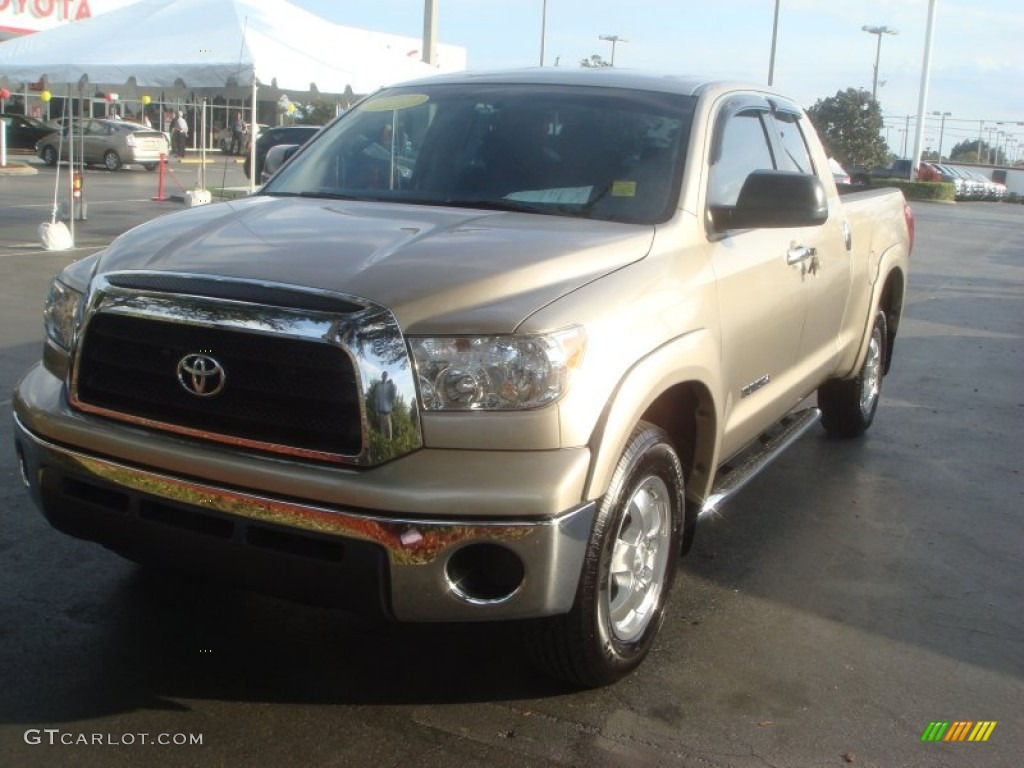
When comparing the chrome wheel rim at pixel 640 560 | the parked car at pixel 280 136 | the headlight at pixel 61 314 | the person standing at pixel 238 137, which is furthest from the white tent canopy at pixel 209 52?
the person standing at pixel 238 137

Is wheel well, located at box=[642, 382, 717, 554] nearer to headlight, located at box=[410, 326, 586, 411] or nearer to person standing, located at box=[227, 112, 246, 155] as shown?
headlight, located at box=[410, 326, 586, 411]

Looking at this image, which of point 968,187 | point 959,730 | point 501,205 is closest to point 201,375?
point 501,205

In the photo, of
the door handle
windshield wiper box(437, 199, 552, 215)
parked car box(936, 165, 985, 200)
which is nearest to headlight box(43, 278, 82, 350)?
windshield wiper box(437, 199, 552, 215)

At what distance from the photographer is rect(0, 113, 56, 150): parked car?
35.6 metres

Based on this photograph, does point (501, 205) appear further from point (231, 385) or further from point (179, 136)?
point (179, 136)

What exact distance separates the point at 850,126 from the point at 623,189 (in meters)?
45.9

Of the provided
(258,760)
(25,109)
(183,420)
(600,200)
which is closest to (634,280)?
(600,200)

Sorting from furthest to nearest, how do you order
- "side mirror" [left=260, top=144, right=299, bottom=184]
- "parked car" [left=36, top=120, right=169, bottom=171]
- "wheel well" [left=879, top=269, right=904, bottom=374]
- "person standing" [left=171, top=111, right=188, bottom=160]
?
"person standing" [left=171, top=111, right=188, bottom=160] < "parked car" [left=36, top=120, right=169, bottom=171] < "wheel well" [left=879, top=269, right=904, bottom=374] < "side mirror" [left=260, top=144, right=299, bottom=184]

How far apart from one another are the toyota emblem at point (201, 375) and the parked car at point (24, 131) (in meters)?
35.8

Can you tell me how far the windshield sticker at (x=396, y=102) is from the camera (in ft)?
15.9

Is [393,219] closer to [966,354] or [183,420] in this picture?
[183,420]

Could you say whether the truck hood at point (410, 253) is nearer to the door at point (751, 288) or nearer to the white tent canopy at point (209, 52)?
the door at point (751, 288)

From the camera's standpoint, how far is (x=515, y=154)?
4371 millimetres

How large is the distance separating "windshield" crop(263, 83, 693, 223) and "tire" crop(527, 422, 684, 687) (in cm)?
95
